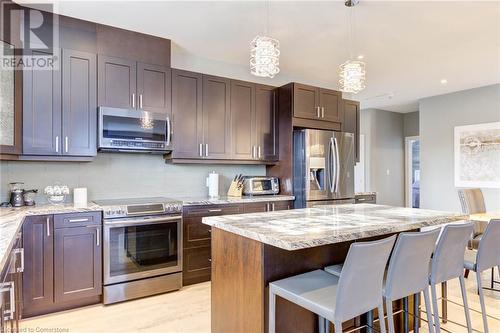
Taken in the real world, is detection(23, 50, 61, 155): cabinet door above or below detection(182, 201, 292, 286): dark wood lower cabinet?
above

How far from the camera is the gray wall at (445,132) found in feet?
18.3

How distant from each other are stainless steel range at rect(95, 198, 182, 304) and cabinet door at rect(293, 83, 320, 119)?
2.08 m

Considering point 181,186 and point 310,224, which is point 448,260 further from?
point 181,186

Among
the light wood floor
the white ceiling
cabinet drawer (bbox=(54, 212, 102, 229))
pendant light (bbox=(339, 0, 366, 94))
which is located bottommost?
the light wood floor

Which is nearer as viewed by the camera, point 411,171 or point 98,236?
point 98,236

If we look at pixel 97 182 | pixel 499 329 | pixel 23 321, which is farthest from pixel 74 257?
pixel 499 329

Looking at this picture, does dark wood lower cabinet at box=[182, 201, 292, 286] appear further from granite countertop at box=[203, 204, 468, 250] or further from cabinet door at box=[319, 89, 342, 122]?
cabinet door at box=[319, 89, 342, 122]

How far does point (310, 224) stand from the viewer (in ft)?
6.42

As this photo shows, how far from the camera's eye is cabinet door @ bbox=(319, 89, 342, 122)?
4484 mm

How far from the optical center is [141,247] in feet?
10.3

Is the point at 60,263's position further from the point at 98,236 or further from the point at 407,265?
the point at 407,265

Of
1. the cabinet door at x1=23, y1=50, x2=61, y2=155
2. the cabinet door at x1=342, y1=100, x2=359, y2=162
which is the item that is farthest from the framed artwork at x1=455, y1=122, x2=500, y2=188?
the cabinet door at x1=23, y1=50, x2=61, y2=155

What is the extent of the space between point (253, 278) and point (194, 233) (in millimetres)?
1774

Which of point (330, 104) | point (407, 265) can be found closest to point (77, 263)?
point (407, 265)
